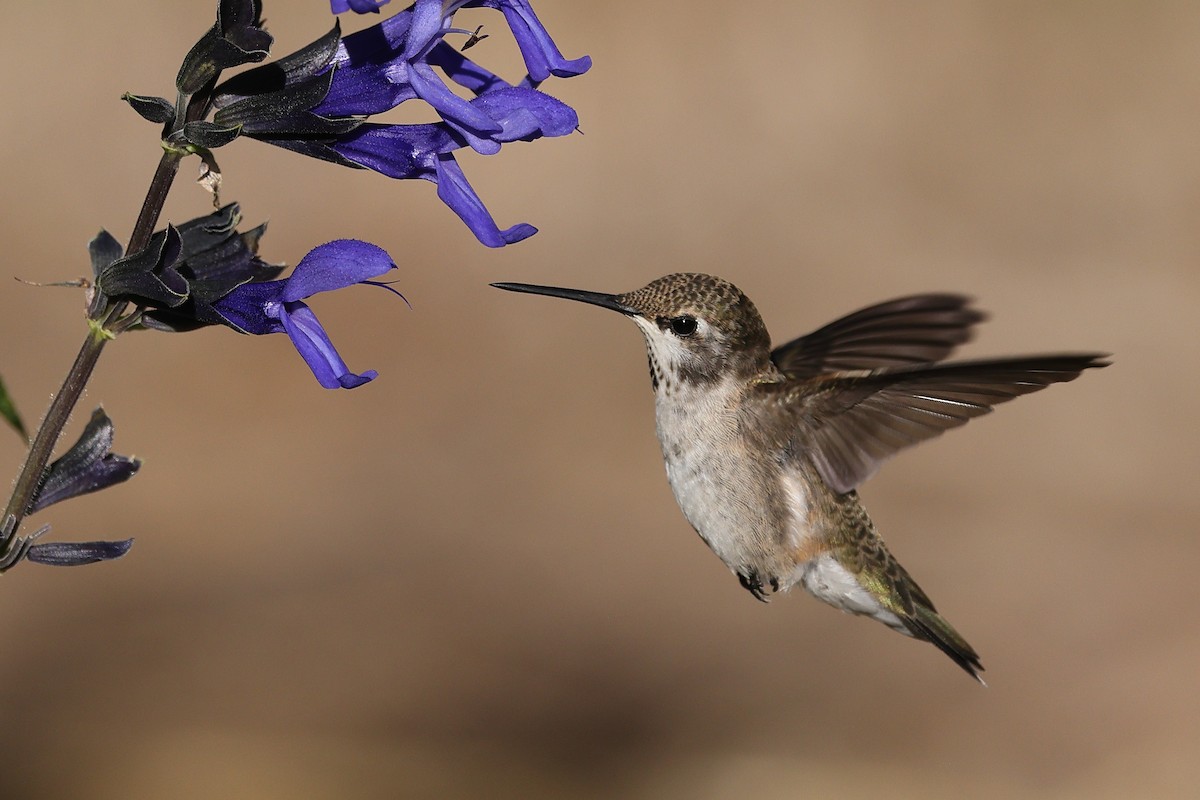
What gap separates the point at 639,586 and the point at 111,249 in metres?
3.43

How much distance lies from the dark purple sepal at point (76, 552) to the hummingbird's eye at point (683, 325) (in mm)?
913

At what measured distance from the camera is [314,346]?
1536 mm

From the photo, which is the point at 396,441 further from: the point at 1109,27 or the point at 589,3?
the point at 1109,27

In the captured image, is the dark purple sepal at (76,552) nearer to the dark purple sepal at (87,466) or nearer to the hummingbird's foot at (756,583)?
the dark purple sepal at (87,466)

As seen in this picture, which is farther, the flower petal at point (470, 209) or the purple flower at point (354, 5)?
the flower petal at point (470, 209)

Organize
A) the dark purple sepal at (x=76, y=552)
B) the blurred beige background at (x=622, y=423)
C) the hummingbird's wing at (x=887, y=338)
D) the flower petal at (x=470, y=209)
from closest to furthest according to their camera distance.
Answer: the flower petal at (x=470, y=209) < the dark purple sepal at (x=76, y=552) < the hummingbird's wing at (x=887, y=338) < the blurred beige background at (x=622, y=423)

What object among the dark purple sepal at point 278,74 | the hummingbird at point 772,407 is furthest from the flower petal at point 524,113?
the hummingbird at point 772,407

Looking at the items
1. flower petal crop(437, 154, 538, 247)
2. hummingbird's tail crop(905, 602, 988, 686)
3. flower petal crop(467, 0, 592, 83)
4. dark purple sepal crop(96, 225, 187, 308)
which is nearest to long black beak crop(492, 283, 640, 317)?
flower petal crop(437, 154, 538, 247)

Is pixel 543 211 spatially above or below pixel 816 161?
below

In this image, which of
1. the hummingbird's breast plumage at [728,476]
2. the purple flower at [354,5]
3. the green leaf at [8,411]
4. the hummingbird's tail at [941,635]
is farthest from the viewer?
the hummingbird's tail at [941,635]

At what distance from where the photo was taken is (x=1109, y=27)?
19.6 feet

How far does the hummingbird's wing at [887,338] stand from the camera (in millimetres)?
2051

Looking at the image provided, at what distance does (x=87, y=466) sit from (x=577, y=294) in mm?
747

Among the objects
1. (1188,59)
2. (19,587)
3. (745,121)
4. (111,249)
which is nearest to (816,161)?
(745,121)
